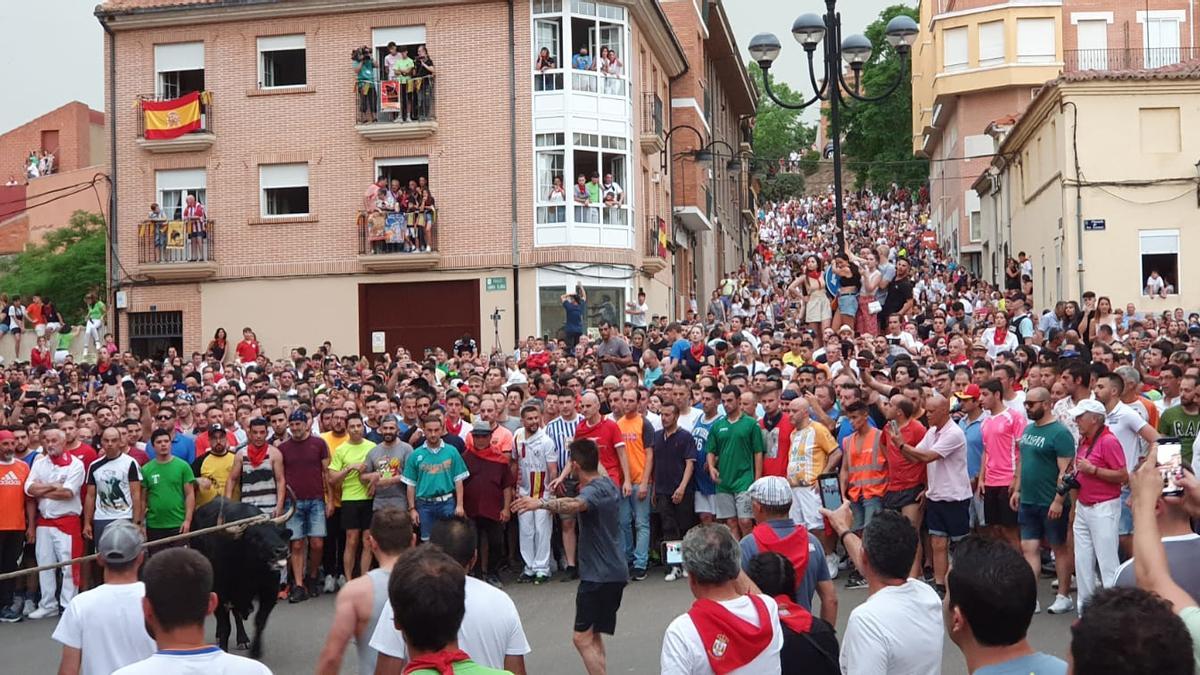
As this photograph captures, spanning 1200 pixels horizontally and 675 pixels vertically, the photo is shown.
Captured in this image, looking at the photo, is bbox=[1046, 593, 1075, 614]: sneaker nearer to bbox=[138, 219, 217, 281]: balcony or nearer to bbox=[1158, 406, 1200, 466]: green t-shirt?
bbox=[1158, 406, 1200, 466]: green t-shirt

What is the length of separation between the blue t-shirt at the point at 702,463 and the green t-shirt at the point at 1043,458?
370 cm

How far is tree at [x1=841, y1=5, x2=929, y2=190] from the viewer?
70.0 m

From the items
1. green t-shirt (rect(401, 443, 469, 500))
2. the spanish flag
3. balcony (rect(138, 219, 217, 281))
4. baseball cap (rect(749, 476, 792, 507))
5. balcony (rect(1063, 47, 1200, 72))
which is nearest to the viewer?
baseball cap (rect(749, 476, 792, 507))

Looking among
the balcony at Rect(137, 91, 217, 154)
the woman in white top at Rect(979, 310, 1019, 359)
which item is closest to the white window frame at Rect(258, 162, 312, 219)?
the balcony at Rect(137, 91, 217, 154)

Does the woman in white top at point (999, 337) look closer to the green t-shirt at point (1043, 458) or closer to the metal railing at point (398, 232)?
the green t-shirt at point (1043, 458)

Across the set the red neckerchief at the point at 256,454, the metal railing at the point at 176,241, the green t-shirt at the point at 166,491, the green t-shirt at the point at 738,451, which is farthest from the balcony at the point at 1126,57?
A: the green t-shirt at the point at 166,491

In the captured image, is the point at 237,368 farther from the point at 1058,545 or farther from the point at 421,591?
the point at 421,591

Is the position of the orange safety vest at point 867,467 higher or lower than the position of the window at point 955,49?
lower

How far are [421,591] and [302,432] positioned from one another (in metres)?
9.69

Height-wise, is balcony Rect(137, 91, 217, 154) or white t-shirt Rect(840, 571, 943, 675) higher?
balcony Rect(137, 91, 217, 154)

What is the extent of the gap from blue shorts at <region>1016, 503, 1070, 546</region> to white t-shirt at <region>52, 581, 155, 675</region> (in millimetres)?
7499

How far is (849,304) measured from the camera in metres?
21.0

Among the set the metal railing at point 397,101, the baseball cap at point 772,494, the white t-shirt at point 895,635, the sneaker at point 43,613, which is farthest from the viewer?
the metal railing at point 397,101

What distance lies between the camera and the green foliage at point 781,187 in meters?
105
